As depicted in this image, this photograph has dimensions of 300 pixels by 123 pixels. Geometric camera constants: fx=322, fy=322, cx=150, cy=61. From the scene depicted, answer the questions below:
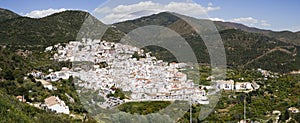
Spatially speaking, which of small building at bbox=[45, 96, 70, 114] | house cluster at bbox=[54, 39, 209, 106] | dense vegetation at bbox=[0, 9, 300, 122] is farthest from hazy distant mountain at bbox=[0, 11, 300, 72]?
small building at bbox=[45, 96, 70, 114]

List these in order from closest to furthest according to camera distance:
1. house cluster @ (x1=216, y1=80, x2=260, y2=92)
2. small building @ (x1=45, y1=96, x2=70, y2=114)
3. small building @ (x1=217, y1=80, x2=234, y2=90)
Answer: small building @ (x1=45, y1=96, x2=70, y2=114) → small building @ (x1=217, y1=80, x2=234, y2=90) → house cluster @ (x1=216, y1=80, x2=260, y2=92)

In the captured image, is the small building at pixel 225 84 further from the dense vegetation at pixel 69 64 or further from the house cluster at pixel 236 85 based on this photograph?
the dense vegetation at pixel 69 64

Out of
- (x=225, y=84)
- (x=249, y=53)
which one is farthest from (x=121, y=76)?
(x=249, y=53)

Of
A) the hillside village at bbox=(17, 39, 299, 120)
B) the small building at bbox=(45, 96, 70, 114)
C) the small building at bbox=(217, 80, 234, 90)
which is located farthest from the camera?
the small building at bbox=(217, 80, 234, 90)

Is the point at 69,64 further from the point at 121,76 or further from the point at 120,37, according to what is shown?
the point at 120,37

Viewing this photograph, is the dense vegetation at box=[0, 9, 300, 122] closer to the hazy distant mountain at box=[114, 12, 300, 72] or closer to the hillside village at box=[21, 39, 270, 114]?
the hazy distant mountain at box=[114, 12, 300, 72]

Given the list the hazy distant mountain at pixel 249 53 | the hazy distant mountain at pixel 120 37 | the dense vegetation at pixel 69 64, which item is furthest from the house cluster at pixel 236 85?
the hazy distant mountain at pixel 120 37

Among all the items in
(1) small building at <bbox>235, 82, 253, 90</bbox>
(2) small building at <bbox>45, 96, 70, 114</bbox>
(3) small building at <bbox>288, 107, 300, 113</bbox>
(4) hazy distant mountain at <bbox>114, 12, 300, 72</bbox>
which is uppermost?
(4) hazy distant mountain at <bbox>114, 12, 300, 72</bbox>

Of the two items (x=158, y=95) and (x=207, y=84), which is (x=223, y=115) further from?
(x=207, y=84)

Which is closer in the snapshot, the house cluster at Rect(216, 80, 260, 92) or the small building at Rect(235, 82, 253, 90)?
the house cluster at Rect(216, 80, 260, 92)

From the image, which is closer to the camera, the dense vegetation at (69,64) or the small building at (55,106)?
the small building at (55,106)
